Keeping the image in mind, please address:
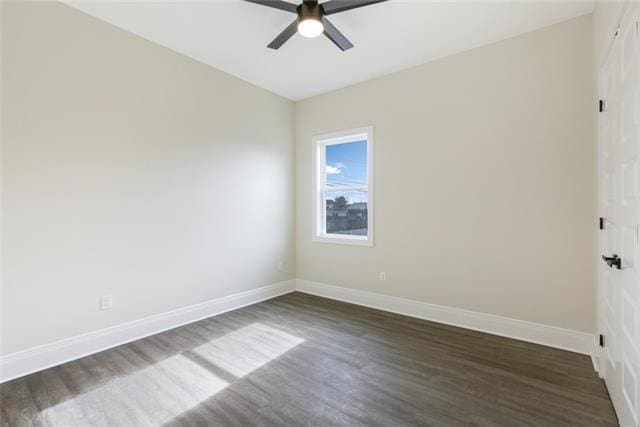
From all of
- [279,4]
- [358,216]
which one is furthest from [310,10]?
[358,216]

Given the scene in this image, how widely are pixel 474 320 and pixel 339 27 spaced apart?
3209mm

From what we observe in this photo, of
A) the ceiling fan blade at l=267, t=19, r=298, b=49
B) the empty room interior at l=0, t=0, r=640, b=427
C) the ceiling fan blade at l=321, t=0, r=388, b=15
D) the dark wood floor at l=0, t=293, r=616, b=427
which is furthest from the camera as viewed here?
the ceiling fan blade at l=267, t=19, r=298, b=49

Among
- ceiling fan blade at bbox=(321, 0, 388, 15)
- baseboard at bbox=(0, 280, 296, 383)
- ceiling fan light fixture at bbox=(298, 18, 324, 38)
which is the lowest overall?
baseboard at bbox=(0, 280, 296, 383)

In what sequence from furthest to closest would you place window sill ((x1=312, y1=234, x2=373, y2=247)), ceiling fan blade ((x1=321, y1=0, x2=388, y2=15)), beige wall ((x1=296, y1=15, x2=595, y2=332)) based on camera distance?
window sill ((x1=312, y1=234, x2=373, y2=247))
beige wall ((x1=296, y1=15, x2=595, y2=332))
ceiling fan blade ((x1=321, y1=0, x2=388, y2=15))

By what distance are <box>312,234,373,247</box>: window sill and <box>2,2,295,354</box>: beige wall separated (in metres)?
0.98

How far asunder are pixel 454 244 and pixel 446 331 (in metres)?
0.91

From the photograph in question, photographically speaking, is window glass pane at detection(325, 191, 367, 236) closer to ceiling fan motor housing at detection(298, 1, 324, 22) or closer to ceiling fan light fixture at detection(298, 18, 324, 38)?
ceiling fan light fixture at detection(298, 18, 324, 38)

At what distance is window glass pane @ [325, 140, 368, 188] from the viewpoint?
4.09 m

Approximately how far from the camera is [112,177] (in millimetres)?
2709

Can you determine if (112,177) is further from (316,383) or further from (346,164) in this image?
(346,164)

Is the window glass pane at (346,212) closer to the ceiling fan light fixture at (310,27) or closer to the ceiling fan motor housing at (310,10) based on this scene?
the ceiling fan light fixture at (310,27)

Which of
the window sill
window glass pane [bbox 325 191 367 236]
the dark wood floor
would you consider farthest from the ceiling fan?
the dark wood floor

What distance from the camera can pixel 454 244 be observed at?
3.22 metres

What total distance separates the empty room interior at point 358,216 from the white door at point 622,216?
25 mm
